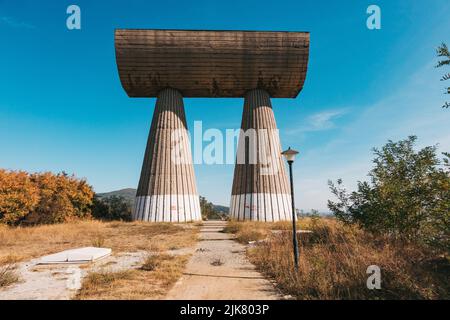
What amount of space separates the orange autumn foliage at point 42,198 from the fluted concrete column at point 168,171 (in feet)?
19.4

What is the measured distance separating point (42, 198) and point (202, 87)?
1574 cm

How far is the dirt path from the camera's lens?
186 inches

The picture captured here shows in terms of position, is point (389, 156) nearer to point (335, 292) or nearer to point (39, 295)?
point (335, 292)

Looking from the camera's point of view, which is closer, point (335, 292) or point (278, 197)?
point (335, 292)

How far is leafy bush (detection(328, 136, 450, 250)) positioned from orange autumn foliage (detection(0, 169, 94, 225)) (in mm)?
20389

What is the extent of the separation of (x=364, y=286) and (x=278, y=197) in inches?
551

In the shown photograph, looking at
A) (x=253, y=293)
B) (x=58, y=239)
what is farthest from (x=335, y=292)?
(x=58, y=239)

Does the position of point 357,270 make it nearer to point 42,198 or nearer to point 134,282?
point 134,282

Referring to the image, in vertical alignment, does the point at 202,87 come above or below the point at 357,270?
above

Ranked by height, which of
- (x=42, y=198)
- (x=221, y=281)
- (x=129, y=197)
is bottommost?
(x=129, y=197)

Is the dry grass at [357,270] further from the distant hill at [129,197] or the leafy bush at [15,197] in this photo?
the leafy bush at [15,197]

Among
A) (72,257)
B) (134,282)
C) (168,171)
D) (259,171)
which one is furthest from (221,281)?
(168,171)

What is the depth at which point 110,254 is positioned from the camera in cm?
874

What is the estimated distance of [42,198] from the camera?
1969 cm
